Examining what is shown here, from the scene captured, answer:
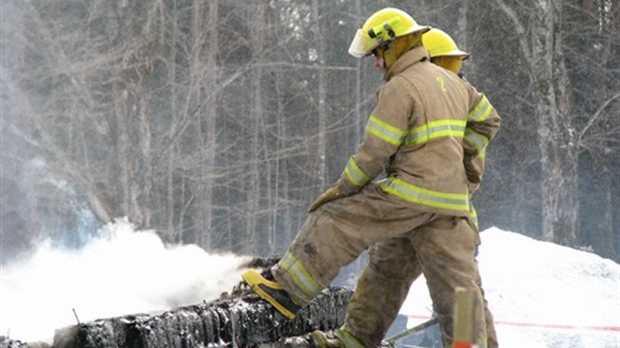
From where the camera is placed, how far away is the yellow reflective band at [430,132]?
19.2 feet

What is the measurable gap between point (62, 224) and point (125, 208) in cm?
209

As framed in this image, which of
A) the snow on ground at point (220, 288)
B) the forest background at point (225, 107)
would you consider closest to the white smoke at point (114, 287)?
the snow on ground at point (220, 288)

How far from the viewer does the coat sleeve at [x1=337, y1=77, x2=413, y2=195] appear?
5801mm

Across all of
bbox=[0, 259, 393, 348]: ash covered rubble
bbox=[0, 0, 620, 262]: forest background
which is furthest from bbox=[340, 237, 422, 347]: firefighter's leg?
bbox=[0, 0, 620, 262]: forest background

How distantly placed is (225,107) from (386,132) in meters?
21.8

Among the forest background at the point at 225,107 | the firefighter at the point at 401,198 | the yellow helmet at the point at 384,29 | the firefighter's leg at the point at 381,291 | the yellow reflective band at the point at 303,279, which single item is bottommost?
the forest background at the point at 225,107

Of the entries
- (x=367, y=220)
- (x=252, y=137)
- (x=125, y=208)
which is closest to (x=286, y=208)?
(x=252, y=137)

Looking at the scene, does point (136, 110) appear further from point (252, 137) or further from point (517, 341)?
point (517, 341)

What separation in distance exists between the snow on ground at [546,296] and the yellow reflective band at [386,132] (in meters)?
4.19

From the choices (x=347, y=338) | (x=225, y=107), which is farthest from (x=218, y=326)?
(x=225, y=107)

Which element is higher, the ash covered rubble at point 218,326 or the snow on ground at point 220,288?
the ash covered rubble at point 218,326

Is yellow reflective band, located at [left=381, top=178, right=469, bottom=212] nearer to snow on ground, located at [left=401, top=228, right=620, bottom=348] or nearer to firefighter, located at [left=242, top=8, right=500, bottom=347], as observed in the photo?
firefighter, located at [left=242, top=8, right=500, bottom=347]

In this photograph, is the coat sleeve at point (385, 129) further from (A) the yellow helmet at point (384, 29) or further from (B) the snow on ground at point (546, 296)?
(B) the snow on ground at point (546, 296)

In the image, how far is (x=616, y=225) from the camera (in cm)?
2733
